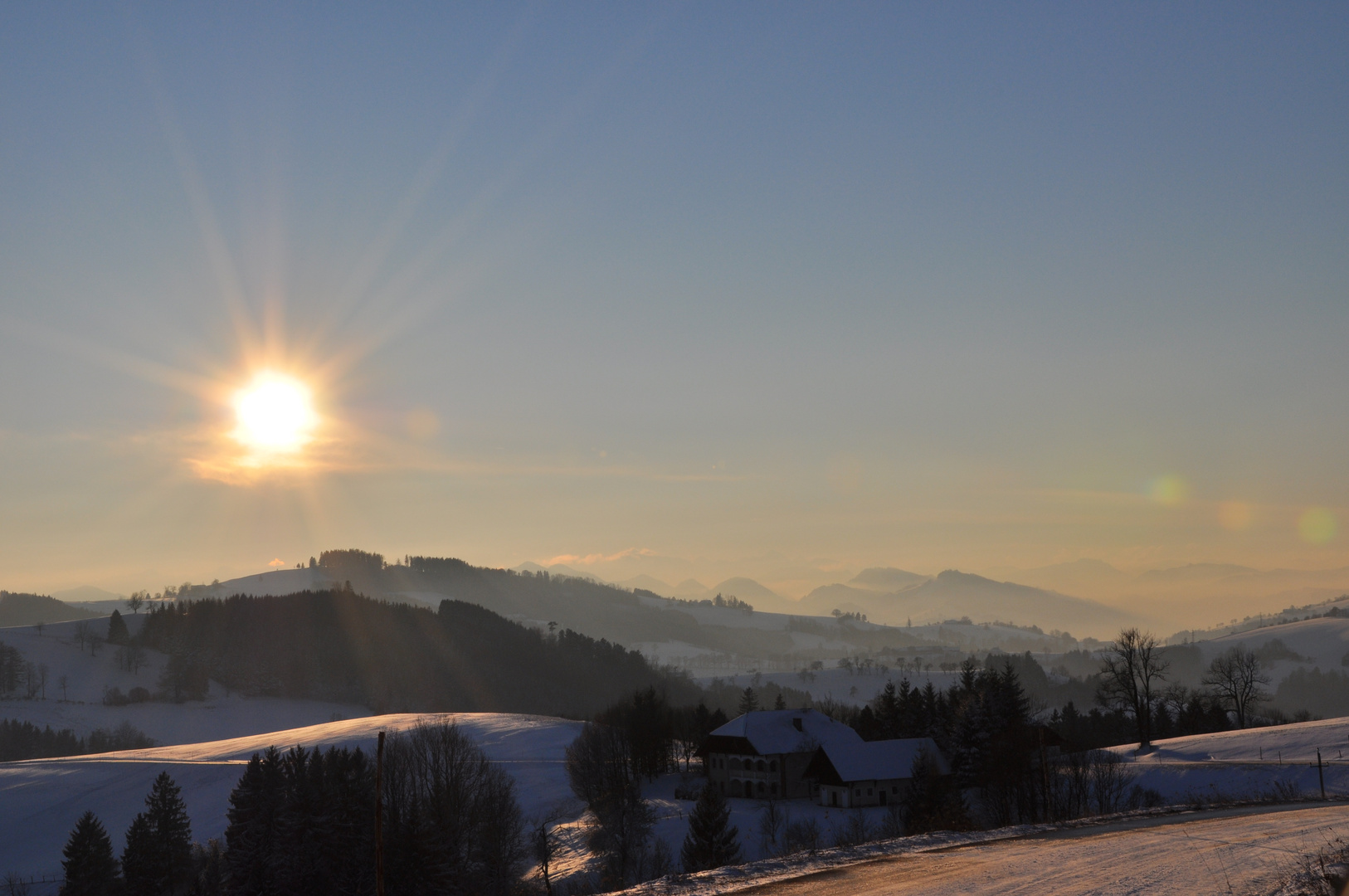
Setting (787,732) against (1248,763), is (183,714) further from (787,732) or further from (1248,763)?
(1248,763)

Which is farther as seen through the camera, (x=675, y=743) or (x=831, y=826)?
(x=675, y=743)

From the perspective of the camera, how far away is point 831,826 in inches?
2518

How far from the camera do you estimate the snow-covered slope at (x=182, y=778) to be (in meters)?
83.6

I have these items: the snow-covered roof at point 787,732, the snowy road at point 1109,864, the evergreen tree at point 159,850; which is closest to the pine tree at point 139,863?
the evergreen tree at point 159,850

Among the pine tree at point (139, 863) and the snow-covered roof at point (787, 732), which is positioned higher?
the snow-covered roof at point (787, 732)

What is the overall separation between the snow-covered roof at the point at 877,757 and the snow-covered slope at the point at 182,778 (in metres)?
26.0

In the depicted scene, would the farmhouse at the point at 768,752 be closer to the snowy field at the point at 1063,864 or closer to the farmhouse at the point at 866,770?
the farmhouse at the point at 866,770

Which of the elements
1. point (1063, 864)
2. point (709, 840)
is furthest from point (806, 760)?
point (1063, 864)

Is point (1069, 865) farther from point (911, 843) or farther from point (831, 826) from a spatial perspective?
point (831, 826)

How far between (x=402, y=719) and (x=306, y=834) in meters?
63.3

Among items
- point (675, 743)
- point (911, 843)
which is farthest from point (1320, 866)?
point (675, 743)

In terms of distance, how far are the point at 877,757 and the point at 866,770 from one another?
2.34 meters

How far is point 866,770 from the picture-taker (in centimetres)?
7519

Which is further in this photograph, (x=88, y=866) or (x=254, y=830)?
(x=88, y=866)
